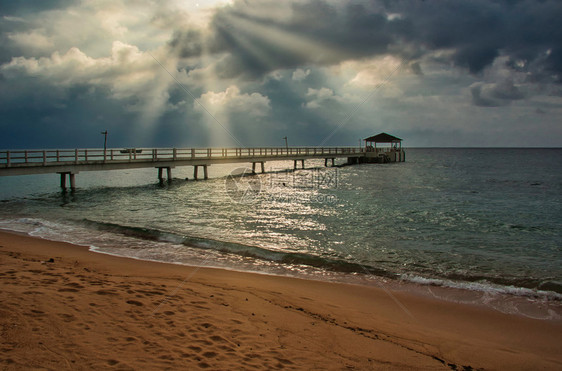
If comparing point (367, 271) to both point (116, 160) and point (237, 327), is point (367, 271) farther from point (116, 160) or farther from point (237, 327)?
point (116, 160)

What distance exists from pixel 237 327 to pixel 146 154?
102ft

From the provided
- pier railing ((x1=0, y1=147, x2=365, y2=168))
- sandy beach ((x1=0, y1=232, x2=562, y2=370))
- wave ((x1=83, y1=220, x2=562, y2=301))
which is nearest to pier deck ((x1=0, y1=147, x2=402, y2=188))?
pier railing ((x1=0, y1=147, x2=365, y2=168))

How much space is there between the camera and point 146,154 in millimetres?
32719

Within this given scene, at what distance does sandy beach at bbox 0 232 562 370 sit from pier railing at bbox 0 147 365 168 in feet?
66.4

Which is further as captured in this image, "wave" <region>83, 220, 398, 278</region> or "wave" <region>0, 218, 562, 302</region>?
"wave" <region>83, 220, 398, 278</region>

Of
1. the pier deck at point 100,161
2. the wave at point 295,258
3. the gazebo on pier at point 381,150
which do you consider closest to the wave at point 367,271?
the wave at point 295,258

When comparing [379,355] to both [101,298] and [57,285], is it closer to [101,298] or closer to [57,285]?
[101,298]

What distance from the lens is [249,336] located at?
4391 mm

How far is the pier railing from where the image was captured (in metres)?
23.9

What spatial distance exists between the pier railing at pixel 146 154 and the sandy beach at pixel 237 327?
2025 centimetres

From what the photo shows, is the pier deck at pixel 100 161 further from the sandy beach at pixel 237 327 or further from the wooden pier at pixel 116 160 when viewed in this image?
the sandy beach at pixel 237 327

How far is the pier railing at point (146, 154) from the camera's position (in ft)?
78.5

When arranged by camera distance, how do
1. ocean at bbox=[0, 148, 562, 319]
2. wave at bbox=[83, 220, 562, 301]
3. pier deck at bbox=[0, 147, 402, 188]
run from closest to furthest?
wave at bbox=[83, 220, 562, 301]
ocean at bbox=[0, 148, 562, 319]
pier deck at bbox=[0, 147, 402, 188]

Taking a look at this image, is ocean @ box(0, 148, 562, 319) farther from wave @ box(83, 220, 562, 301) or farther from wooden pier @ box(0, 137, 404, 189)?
wooden pier @ box(0, 137, 404, 189)
